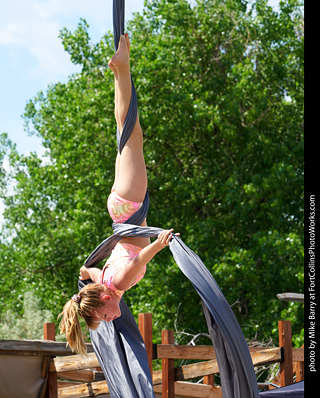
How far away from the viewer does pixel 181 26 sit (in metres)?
11.6

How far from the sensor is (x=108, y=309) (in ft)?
12.4

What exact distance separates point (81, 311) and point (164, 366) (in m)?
1.69

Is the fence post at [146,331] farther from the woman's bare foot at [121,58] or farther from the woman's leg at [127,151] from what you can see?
the woman's bare foot at [121,58]

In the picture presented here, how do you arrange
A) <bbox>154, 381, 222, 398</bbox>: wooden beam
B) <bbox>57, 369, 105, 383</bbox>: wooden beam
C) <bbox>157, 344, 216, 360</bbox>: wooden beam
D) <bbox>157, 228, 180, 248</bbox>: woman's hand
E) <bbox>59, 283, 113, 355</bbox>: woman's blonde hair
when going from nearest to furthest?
1. <bbox>157, 228, 180, 248</bbox>: woman's hand
2. <bbox>59, 283, 113, 355</bbox>: woman's blonde hair
3. <bbox>157, 344, 216, 360</bbox>: wooden beam
4. <bbox>57, 369, 105, 383</bbox>: wooden beam
5. <bbox>154, 381, 222, 398</bbox>: wooden beam

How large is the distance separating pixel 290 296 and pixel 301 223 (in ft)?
18.0

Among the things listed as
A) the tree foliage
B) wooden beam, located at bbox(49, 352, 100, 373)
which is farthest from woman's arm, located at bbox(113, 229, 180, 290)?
the tree foliage

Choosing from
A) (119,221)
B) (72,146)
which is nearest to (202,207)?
(72,146)

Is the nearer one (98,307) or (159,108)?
(98,307)

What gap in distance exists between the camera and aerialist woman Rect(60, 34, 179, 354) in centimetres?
373

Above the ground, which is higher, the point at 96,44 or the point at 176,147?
the point at 96,44

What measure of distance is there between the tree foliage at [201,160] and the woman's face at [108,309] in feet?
20.1

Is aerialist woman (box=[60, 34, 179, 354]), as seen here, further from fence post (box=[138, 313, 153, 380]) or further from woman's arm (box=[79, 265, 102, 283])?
fence post (box=[138, 313, 153, 380])
